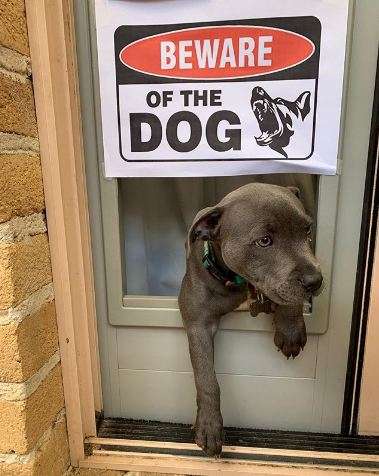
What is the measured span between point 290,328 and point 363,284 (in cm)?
23

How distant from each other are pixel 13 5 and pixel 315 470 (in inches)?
49.9

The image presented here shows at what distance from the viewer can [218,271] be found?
946mm

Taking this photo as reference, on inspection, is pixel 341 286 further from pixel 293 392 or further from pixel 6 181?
pixel 6 181

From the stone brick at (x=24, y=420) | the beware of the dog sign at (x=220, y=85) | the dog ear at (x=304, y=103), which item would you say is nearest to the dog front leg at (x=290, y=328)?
the beware of the dog sign at (x=220, y=85)

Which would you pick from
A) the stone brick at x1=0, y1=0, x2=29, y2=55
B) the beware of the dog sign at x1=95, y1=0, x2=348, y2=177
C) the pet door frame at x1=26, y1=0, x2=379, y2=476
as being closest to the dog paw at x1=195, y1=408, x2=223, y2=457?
the pet door frame at x1=26, y1=0, x2=379, y2=476

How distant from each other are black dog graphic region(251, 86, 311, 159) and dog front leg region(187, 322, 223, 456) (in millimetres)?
496

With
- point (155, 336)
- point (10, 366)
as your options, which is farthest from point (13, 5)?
point (155, 336)

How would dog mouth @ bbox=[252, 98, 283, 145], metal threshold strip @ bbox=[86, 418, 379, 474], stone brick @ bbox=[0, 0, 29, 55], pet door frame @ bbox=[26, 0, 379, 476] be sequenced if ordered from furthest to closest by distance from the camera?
metal threshold strip @ bbox=[86, 418, 379, 474] → dog mouth @ bbox=[252, 98, 283, 145] → pet door frame @ bbox=[26, 0, 379, 476] → stone brick @ bbox=[0, 0, 29, 55]

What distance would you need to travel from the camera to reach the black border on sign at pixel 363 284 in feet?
3.13

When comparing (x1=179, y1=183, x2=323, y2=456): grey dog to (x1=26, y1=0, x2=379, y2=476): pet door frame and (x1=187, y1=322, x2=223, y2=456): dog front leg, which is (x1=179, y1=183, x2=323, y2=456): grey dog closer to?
(x1=187, y1=322, x2=223, y2=456): dog front leg

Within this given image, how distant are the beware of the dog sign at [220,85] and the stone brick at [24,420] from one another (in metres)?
0.58

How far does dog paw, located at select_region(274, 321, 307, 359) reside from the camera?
0.98m

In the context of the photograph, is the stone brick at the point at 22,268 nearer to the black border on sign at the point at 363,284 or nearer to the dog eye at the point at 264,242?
the dog eye at the point at 264,242

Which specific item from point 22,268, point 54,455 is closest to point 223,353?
point 54,455
